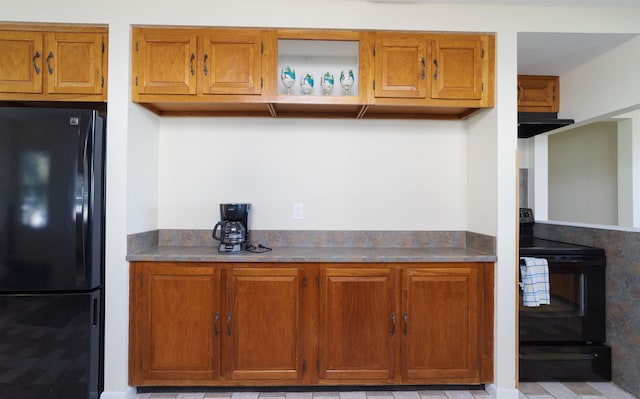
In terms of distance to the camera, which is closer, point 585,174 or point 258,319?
point 258,319

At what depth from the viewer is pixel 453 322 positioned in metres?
2.14

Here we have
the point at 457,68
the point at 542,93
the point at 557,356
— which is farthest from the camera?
the point at 542,93

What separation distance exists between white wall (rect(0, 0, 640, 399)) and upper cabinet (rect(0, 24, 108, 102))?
0.08 metres

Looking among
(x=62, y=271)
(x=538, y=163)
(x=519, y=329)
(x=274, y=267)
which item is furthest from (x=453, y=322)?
(x=62, y=271)

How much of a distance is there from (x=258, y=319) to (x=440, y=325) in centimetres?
116

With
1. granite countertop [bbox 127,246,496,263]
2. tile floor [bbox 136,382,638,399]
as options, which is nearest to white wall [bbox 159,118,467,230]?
granite countertop [bbox 127,246,496,263]

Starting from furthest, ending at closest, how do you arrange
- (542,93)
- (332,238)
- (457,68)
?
(542,93)
(332,238)
(457,68)

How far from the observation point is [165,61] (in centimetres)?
212

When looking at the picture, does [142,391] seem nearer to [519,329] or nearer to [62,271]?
[62,271]

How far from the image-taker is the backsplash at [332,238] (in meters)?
2.54

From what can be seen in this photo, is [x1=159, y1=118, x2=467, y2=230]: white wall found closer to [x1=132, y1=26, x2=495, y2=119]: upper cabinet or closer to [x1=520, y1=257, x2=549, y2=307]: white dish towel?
[x1=132, y1=26, x2=495, y2=119]: upper cabinet

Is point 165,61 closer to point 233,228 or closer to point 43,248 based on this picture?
point 233,228

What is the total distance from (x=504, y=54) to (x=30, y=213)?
3020 millimetres

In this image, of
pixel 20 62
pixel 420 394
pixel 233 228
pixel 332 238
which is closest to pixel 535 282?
pixel 420 394
